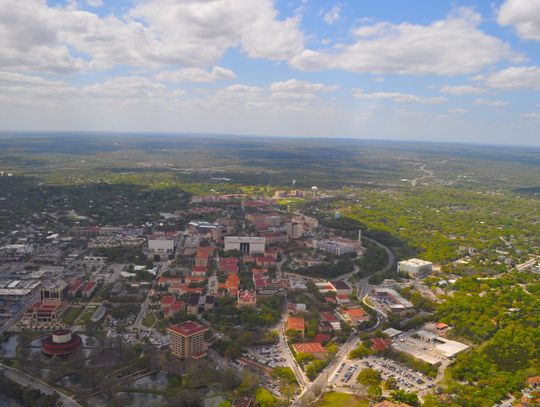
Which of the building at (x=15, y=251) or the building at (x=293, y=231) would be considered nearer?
the building at (x=15, y=251)

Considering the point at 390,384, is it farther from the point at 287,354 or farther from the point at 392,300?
the point at 392,300

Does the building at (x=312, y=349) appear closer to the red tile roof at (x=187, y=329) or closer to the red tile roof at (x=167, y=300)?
the red tile roof at (x=187, y=329)

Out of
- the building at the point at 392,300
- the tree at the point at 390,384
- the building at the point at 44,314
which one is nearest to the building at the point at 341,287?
the building at the point at 392,300

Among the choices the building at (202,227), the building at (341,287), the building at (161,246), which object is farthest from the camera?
the building at (202,227)

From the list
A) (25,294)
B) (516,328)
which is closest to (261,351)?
(516,328)

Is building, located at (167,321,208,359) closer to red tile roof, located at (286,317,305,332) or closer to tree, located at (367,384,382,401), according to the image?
red tile roof, located at (286,317,305,332)

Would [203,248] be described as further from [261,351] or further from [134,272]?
[261,351]
